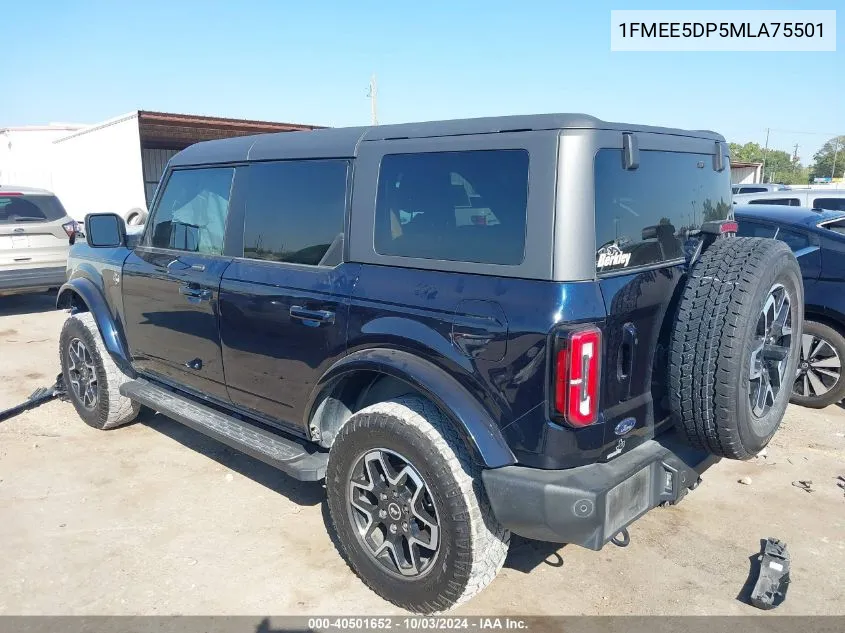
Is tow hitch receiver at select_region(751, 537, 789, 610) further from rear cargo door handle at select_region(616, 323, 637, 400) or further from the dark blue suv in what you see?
rear cargo door handle at select_region(616, 323, 637, 400)

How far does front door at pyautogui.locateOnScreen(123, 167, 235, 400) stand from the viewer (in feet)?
12.2

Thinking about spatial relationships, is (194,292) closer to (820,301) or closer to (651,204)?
(651,204)

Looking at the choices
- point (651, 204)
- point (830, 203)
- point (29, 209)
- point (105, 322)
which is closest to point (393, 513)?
point (651, 204)

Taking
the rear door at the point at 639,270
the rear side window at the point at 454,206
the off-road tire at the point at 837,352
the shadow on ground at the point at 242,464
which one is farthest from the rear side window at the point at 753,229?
the shadow on ground at the point at 242,464

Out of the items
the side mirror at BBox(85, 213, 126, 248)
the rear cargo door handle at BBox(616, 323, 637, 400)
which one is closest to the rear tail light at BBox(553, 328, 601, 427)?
the rear cargo door handle at BBox(616, 323, 637, 400)

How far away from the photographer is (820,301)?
513cm

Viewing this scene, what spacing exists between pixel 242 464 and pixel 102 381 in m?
1.21

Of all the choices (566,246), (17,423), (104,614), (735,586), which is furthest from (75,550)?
(735,586)

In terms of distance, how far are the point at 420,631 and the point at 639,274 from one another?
5.58 ft

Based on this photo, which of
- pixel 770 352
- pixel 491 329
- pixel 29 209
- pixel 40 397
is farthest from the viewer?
pixel 29 209

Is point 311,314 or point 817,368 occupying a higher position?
point 311,314

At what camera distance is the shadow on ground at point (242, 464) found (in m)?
4.01

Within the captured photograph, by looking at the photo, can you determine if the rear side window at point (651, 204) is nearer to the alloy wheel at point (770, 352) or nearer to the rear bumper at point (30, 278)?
the alloy wheel at point (770, 352)

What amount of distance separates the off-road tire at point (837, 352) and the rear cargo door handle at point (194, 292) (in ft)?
14.5
